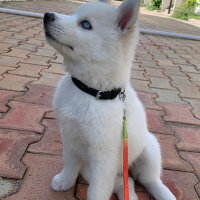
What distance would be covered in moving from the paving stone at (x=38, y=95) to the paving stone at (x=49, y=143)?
468mm

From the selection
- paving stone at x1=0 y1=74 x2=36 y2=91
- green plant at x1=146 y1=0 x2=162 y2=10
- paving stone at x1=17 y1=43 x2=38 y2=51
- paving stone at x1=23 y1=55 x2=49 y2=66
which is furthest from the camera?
green plant at x1=146 y1=0 x2=162 y2=10

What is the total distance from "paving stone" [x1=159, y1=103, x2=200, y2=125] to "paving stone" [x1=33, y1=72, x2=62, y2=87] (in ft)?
4.18

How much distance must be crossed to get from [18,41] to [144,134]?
4.11 meters

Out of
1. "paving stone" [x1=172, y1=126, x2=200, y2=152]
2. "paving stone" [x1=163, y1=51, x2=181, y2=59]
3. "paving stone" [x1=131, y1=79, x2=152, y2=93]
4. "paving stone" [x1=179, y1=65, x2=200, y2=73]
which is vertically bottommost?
"paving stone" [x1=163, y1=51, x2=181, y2=59]

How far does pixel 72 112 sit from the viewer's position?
1.84m

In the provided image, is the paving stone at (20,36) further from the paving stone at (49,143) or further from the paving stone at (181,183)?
the paving stone at (181,183)

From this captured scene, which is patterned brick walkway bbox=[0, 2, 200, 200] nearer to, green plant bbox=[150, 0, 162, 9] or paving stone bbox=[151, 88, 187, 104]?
paving stone bbox=[151, 88, 187, 104]

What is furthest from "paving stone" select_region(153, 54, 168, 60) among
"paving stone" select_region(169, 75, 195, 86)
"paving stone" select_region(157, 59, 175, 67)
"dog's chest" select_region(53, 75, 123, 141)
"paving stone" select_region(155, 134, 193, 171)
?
"dog's chest" select_region(53, 75, 123, 141)

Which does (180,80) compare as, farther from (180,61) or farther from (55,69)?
(55,69)

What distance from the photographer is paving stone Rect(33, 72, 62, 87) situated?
381 centimetres

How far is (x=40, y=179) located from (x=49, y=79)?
6.38 feet

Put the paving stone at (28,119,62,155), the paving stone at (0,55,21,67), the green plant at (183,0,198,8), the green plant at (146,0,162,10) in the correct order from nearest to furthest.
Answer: the paving stone at (28,119,62,155), the paving stone at (0,55,21,67), the green plant at (183,0,198,8), the green plant at (146,0,162,10)

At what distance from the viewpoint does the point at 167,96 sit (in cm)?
398

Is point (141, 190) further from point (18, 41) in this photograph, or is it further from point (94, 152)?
point (18, 41)
